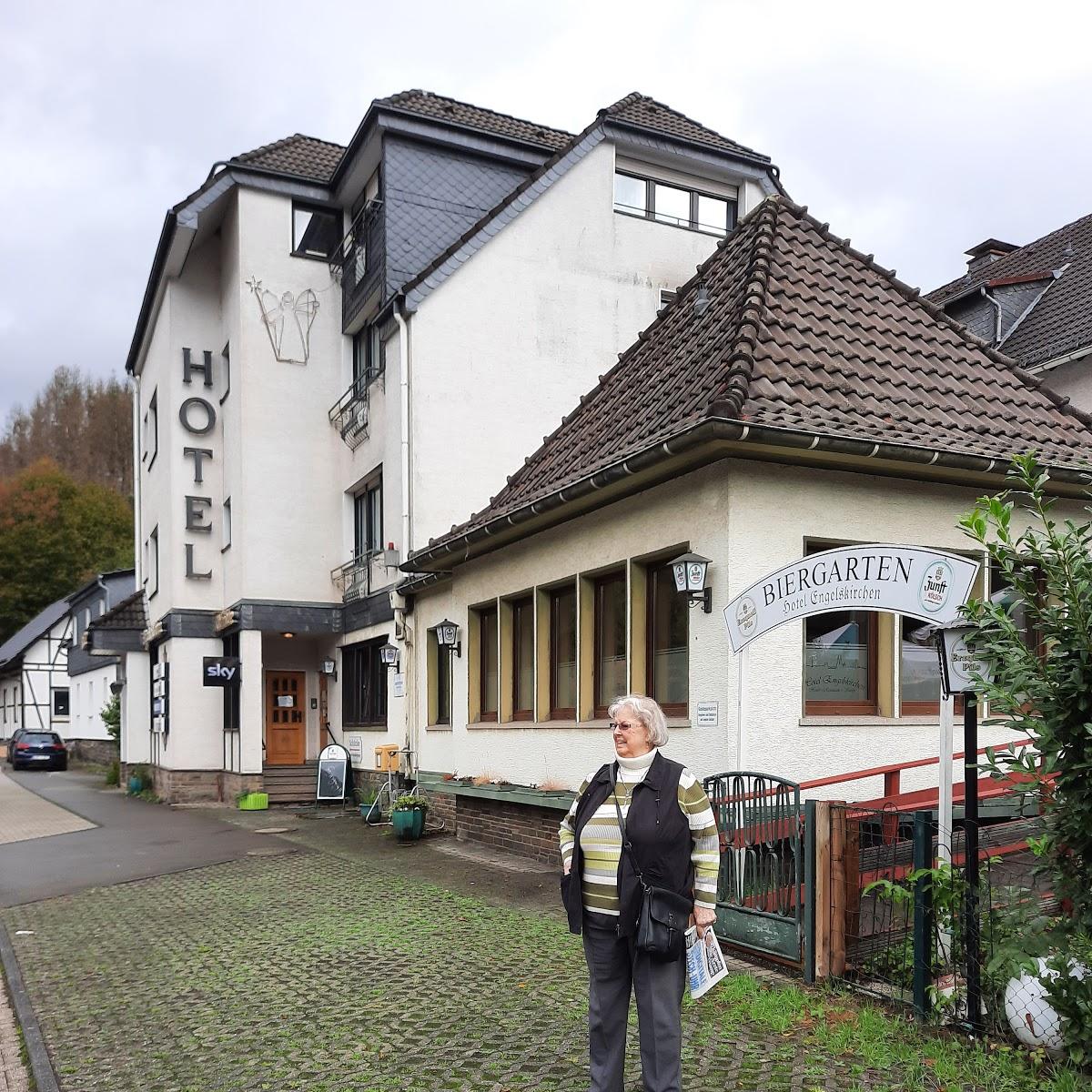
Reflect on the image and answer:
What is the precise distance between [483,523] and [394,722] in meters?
6.70

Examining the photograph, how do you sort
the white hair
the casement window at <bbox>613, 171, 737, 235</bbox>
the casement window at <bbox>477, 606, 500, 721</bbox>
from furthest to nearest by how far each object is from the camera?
the casement window at <bbox>613, 171, 737, 235</bbox>
the casement window at <bbox>477, 606, 500, 721</bbox>
the white hair

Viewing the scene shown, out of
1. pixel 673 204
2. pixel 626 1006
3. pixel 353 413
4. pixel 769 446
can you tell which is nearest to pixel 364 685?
pixel 353 413

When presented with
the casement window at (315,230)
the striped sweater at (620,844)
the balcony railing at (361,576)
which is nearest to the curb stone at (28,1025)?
the striped sweater at (620,844)

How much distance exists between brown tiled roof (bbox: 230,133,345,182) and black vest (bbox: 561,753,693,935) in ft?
65.8

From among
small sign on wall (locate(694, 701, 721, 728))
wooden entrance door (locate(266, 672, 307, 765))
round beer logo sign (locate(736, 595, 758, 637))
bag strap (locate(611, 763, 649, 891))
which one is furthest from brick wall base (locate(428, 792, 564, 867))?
wooden entrance door (locate(266, 672, 307, 765))

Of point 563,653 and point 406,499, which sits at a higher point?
point 406,499

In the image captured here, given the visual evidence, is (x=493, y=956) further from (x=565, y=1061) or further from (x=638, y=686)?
(x=638, y=686)

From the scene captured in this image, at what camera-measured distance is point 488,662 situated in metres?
14.9

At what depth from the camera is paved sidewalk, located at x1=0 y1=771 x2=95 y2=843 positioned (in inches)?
731

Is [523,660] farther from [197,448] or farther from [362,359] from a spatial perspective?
[197,448]

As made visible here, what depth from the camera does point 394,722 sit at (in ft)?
61.6

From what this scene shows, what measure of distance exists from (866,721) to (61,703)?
A: 53985mm

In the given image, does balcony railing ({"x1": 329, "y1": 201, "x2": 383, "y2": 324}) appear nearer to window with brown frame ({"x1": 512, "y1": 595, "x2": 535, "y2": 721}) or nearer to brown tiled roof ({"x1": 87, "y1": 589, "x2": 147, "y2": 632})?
window with brown frame ({"x1": 512, "y1": 595, "x2": 535, "y2": 721})

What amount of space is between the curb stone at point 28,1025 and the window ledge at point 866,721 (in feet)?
19.3
